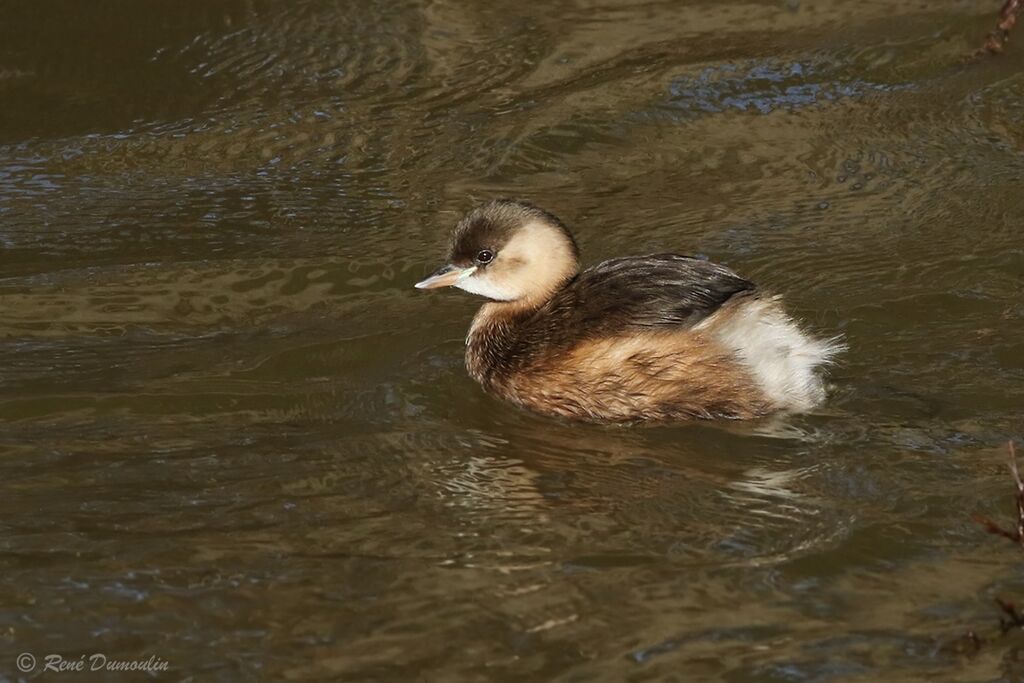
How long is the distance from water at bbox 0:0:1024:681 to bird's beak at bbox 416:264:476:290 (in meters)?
0.23

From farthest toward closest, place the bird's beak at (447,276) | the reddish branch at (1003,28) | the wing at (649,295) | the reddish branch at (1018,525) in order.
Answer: the reddish branch at (1003,28) < the bird's beak at (447,276) < the wing at (649,295) < the reddish branch at (1018,525)

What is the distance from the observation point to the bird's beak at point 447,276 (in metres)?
5.83

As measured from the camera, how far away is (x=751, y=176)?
702 cm

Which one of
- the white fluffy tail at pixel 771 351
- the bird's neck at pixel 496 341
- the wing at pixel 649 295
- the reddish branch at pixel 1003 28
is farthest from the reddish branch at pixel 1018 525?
the reddish branch at pixel 1003 28

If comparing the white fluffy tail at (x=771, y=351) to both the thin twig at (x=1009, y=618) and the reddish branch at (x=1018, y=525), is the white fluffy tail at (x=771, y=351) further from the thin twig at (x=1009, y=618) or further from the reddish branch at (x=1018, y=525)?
the thin twig at (x=1009, y=618)

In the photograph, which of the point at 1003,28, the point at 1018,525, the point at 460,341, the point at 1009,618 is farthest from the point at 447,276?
the point at 1003,28

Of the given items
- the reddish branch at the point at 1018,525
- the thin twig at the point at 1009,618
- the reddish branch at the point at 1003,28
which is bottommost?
the thin twig at the point at 1009,618

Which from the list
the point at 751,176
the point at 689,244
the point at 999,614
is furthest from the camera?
the point at 751,176

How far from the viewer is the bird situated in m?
5.23

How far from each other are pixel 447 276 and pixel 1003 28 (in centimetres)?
320

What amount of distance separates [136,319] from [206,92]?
75.7 inches

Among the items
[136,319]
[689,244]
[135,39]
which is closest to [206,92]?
[135,39]

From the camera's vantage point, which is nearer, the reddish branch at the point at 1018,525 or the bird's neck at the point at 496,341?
the reddish branch at the point at 1018,525

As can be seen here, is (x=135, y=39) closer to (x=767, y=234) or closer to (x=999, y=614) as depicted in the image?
(x=767, y=234)
